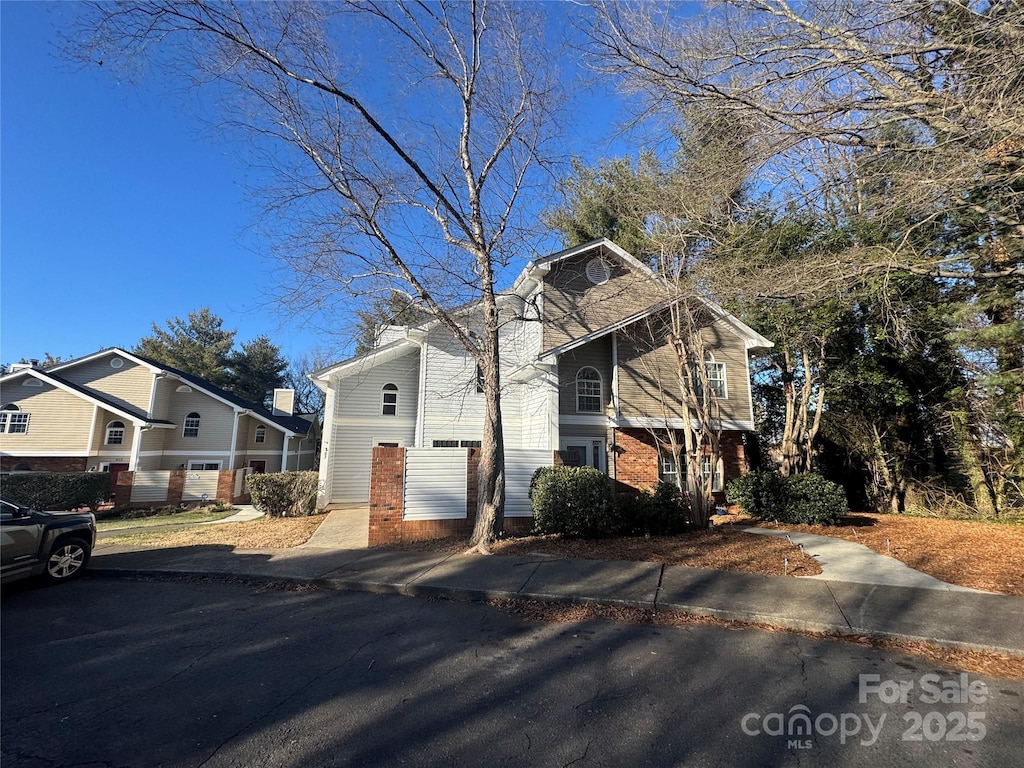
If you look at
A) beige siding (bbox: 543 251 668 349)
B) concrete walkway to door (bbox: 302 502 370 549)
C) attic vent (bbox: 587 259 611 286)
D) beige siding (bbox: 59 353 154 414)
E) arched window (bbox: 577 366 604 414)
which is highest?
attic vent (bbox: 587 259 611 286)

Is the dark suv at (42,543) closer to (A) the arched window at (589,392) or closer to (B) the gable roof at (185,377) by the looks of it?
(A) the arched window at (589,392)

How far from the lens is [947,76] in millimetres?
7004

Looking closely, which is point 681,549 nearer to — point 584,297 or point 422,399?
point 584,297

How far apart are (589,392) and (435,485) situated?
6.75m

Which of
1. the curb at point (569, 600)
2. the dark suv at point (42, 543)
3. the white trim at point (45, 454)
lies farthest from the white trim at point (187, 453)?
the curb at point (569, 600)

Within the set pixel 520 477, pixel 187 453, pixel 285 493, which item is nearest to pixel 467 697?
pixel 520 477

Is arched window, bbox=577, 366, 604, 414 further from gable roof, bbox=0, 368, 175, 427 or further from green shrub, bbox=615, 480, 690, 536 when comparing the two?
gable roof, bbox=0, 368, 175, 427

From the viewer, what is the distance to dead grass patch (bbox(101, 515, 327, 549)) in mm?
9828

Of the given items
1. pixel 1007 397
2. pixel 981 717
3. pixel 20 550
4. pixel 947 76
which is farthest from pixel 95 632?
pixel 1007 397

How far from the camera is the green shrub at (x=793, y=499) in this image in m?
11.1

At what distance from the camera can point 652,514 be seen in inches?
386

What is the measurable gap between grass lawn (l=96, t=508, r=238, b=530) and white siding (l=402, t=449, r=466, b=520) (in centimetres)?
966

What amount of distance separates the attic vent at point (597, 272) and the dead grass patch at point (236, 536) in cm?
1099

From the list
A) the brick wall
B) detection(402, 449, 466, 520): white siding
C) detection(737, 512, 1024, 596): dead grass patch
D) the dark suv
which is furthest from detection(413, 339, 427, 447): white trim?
the brick wall
